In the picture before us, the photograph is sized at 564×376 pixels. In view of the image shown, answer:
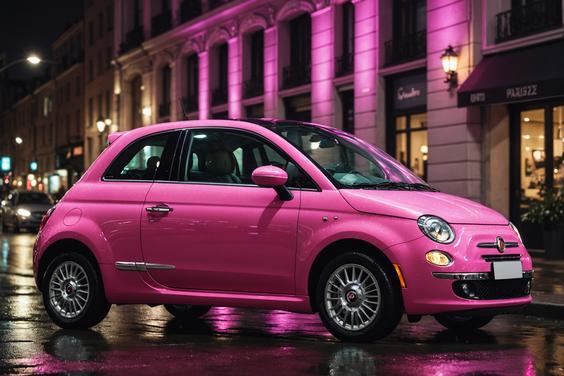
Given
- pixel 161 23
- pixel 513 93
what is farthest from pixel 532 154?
pixel 161 23

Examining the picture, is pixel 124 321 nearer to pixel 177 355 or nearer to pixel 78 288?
pixel 78 288

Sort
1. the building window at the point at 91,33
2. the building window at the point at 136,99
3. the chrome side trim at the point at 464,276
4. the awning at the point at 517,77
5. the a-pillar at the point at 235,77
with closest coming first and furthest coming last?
the chrome side trim at the point at 464,276, the awning at the point at 517,77, the a-pillar at the point at 235,77, the building window at the point at 136,99, the building window at the point at 91,33

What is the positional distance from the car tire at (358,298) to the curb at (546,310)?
3.19m

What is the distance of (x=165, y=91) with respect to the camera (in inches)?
1517

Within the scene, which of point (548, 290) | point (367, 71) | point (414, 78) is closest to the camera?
point (548, 290)

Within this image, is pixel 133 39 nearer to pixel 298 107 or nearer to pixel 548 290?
pixel 298 107

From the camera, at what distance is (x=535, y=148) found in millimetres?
19984

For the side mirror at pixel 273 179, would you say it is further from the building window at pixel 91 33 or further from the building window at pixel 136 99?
the building window at pixel 91 33

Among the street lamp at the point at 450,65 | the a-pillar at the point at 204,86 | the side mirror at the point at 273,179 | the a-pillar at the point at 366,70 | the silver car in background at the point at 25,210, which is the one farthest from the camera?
the a-pillar at the point at 204,86

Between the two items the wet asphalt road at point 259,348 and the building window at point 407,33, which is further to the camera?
the building window at point 407,33

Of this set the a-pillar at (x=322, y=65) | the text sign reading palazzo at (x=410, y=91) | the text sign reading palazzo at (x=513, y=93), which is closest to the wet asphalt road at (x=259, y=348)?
the text sign reading palazzo at (x=513, y=93)

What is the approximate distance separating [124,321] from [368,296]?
2771mm

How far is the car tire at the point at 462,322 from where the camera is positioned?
7.97m

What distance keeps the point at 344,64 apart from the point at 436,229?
1946 cm
